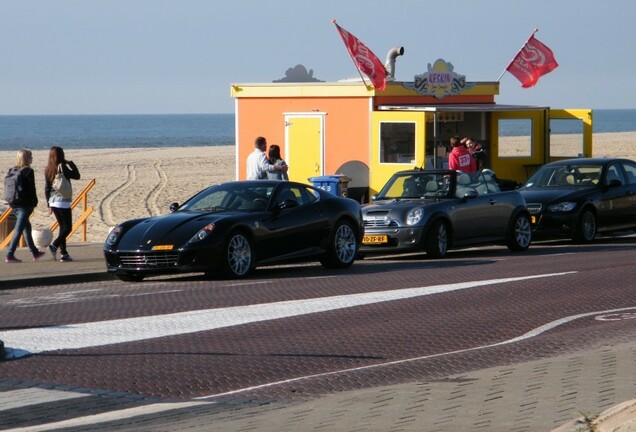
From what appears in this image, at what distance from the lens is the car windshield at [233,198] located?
18609 millimetres

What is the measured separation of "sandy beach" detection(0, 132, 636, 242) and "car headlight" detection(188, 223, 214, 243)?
1133 centimetres

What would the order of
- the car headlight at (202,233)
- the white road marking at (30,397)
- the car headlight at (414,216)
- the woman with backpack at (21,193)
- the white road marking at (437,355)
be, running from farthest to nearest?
the car headlight at (414,216) < the woman with backpack at (21,193) < the car headlight at (202,233) < the white road marking at (437,355) < the white road marking at (30,397)

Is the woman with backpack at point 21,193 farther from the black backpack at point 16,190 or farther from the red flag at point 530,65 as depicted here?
the red flag at point 530,65

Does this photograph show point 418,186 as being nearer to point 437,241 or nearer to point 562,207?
point 437,241

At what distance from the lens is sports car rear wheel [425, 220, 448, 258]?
21109 millimetres

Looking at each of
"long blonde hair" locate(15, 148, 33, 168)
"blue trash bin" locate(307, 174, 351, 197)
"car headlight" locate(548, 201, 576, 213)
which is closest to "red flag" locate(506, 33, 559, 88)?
"blue trash bin" locate(307, 174, 351, 197)

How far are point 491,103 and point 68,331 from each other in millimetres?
20787

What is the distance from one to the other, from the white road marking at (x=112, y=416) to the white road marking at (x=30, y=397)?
66 centimetres

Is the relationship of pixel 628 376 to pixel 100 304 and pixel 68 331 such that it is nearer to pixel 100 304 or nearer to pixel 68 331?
pixel 68 331

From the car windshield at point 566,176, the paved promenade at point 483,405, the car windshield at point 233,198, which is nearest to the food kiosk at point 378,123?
the car windshield at point 566,176

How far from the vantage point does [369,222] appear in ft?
70.4

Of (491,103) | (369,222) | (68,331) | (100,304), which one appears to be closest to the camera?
(68,331)

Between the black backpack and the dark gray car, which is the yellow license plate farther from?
the black backpack

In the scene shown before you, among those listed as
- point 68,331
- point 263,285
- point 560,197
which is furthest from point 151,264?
point 560,197
